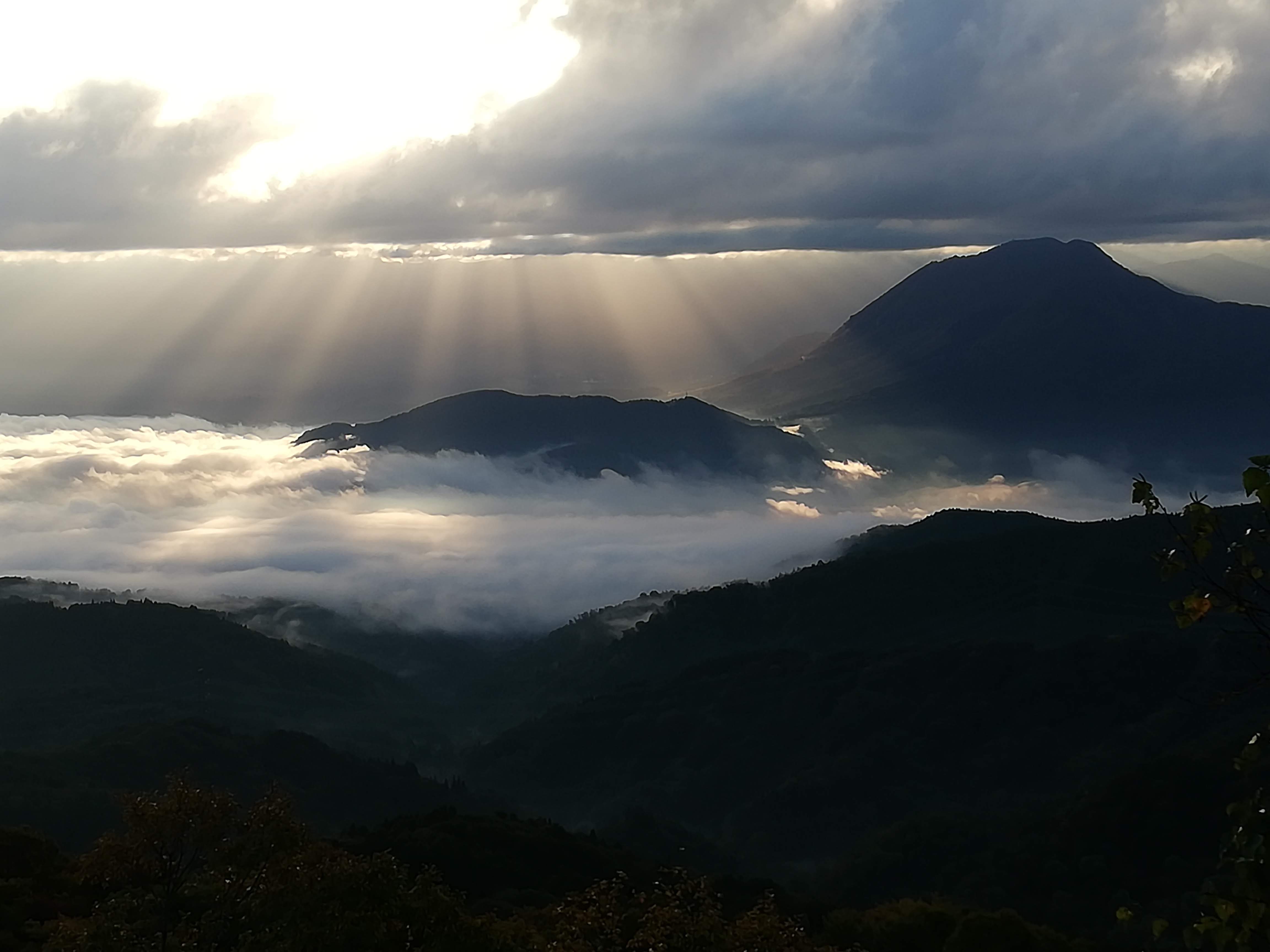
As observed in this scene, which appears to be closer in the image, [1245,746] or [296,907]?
[1245,746]

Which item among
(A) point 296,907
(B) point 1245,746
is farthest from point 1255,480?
(A) point 296,907

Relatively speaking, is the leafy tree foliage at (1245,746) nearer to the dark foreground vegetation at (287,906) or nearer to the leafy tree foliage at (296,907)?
the leafy tree foliage at (296,907)

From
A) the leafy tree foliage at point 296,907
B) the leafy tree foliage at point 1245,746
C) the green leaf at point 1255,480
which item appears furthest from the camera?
the leafy tree foliage at point 296,907

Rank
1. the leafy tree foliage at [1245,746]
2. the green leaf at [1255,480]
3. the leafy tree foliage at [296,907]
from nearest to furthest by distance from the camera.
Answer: the green leaf at [1255,480], the leafy tree foliage at [1245,746], the leafy tree foliage at [296,907]

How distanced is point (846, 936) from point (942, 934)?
1063cm

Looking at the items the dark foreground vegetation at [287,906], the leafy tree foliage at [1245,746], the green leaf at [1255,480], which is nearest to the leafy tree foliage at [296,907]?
the dark foreground vegetation at [287,906]

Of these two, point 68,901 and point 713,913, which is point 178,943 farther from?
point 68,901

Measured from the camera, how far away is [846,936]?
447 feet

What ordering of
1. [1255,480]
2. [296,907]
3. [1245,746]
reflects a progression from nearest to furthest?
1. [1255,480]
2. [1245,746]
3. [296,907]

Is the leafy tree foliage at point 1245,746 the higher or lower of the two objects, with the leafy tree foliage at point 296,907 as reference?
higher

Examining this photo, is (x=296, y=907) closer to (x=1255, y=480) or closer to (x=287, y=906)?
(x=287, y=906)

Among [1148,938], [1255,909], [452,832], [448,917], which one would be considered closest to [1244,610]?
[1255,909]

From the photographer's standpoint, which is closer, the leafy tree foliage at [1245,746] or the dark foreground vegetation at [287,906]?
the leafy tree foliage at [1245,746]

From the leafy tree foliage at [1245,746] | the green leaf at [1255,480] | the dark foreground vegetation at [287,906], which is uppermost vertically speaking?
the green leaf at [1255,480]
